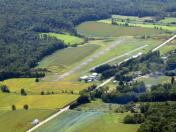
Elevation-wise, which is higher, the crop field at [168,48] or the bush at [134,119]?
the crop field at [168,48]

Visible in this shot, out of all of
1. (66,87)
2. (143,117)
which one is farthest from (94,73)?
(143,117)

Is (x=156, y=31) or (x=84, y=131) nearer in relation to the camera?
(x=84, y=131)

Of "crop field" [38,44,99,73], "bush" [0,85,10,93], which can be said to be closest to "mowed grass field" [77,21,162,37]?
"crop field" [38,44,99,73]

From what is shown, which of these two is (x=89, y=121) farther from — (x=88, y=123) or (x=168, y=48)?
(x=168, y=48)

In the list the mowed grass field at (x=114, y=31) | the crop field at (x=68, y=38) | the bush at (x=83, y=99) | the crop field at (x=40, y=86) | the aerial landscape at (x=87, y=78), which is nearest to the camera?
the aerial landscape at (x=87, y=78)

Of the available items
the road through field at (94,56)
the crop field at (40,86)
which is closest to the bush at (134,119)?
the crop field at (40,86)

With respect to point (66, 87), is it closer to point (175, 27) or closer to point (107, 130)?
point (107, 130)

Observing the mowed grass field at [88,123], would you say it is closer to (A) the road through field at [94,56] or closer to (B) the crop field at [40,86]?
(B) the crop field at [40,86]
